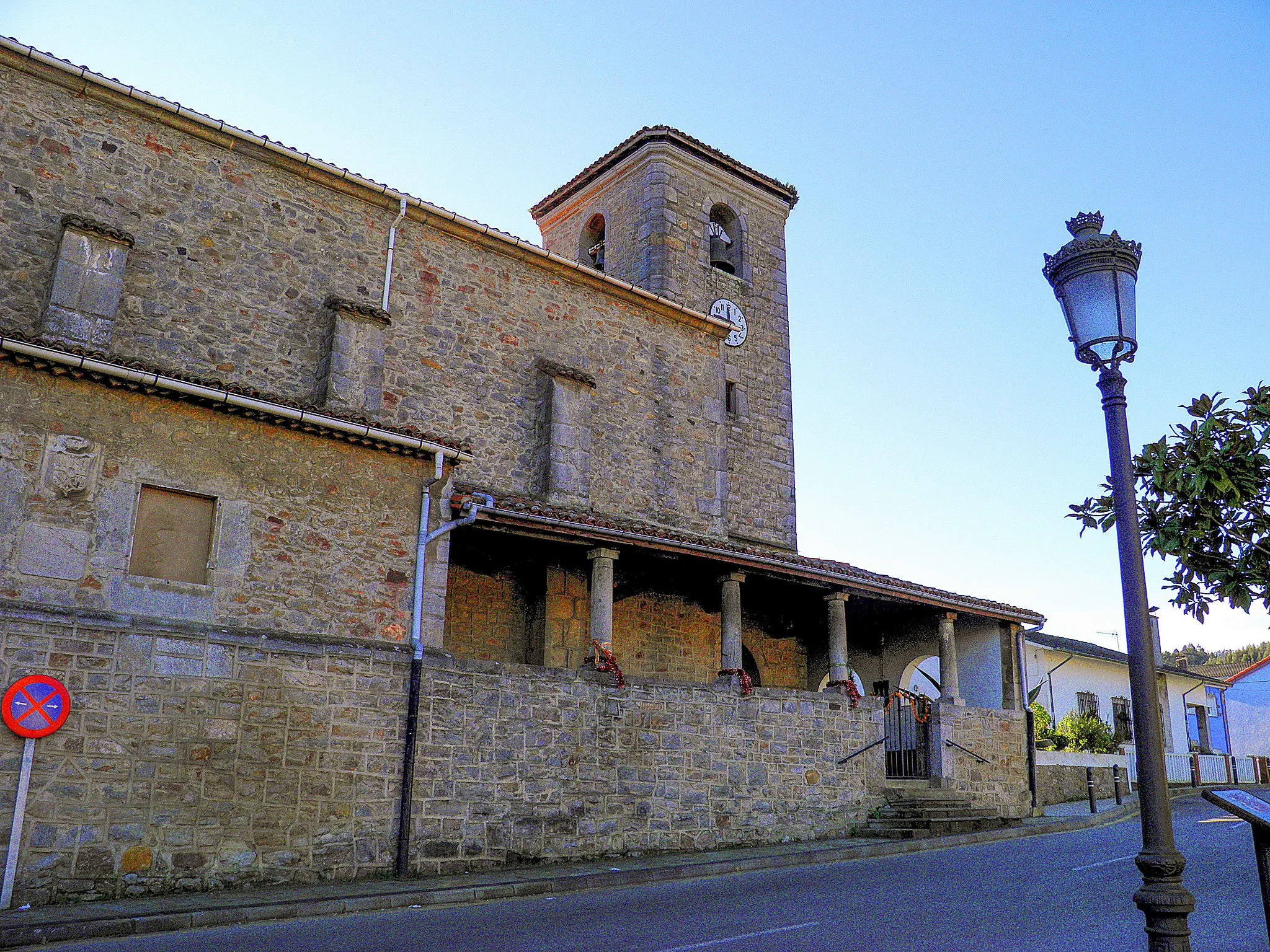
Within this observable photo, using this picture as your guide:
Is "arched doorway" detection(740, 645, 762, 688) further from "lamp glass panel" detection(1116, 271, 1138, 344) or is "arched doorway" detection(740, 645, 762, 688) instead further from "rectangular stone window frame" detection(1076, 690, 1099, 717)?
"lamp glass panel" detection(1116, 271, 1138, 344)

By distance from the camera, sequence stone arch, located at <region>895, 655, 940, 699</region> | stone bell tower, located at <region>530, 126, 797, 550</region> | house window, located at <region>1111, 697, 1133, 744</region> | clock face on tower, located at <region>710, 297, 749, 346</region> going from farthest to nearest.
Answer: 1. house window, located at <region>1111, 697, 1133, 744</region>
2. stone arch, located at <region>895, 655, 940, 699</region>
3. clock face on tower, located at <region>710, 297, 749, 346</region>
4. stone bell tower, located at <region>530, 126, 797, 550</region>

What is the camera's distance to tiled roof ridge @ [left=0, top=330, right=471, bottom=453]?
30.3 feet

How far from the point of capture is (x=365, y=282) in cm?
1480

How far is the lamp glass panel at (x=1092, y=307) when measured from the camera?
4.93 m

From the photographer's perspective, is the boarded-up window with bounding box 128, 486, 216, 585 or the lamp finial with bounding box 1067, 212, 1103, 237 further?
the boarded-up window with bounding box 128, 486, 216, 585

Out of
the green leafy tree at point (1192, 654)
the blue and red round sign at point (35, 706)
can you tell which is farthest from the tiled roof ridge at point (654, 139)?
the green leafy tree at point (1192, 654)

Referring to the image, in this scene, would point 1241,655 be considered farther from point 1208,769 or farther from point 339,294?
point 339,294

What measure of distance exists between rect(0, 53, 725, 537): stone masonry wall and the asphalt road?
706 cm

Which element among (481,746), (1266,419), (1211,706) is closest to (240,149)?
(481,746)

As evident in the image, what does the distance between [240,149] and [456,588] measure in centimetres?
671

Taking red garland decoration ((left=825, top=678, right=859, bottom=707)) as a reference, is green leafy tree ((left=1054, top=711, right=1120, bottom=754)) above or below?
below

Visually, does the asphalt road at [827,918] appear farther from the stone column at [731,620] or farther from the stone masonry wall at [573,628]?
the stone masonry wall at [573,628]

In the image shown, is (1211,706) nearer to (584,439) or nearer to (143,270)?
(584,439)

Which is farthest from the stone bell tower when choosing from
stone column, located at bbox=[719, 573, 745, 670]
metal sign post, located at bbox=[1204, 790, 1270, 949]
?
metal sign post, located at bbox=[1204, 790, 1270, 949]
